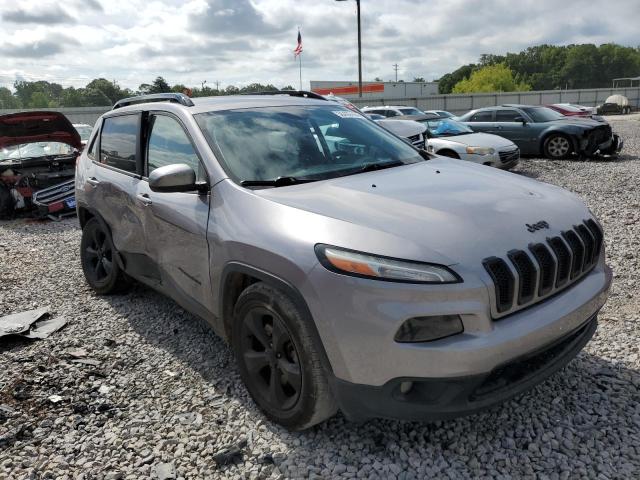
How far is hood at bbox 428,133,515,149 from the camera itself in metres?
10.8

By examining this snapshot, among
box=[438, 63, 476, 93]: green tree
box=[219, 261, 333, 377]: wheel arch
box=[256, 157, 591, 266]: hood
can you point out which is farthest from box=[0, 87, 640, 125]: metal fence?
box=[438, 63, 476, 93]: green tree

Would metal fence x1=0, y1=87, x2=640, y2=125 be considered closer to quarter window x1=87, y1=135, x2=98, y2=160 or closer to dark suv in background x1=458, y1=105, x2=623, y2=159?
dark suv in background x1=458, y1=105, x2=623, y2=159

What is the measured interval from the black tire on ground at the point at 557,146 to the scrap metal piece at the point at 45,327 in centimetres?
1282

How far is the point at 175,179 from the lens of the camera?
2863mm

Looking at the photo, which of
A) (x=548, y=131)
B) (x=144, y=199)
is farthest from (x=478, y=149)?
(x=144, y=199)

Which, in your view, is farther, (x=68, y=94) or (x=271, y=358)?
(x=68, y=94)

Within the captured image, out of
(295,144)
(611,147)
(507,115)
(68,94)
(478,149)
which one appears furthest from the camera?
(68,94)

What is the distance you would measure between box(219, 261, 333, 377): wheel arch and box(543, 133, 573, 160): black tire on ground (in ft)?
42.2

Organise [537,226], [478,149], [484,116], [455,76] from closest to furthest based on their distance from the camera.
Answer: [537,226] < [478,149] < [484,116] < [455,76]

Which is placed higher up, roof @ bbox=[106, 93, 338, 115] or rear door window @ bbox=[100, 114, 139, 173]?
roof @ bbox=[106, 93, 338, 115]

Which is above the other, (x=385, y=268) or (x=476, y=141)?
(x=476, y=141)

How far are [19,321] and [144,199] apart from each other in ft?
5.87

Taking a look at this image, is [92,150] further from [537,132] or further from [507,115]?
[507,115]

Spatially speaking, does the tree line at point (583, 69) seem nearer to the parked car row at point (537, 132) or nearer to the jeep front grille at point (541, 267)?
the parked car row at point (537, 132)
